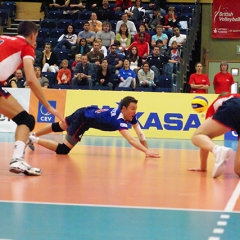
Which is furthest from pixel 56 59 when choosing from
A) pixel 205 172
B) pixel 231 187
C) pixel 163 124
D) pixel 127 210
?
pixel 127 210

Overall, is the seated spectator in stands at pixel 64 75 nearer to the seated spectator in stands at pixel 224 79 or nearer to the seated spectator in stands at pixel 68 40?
the seated spectator in stands at pixel 68 40

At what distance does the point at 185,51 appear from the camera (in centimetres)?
1867

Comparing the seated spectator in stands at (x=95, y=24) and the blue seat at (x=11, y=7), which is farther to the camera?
the blue seat at (x=11, y=7)

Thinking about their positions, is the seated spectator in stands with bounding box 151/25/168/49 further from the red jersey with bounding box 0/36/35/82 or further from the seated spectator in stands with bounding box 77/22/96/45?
the red jersey with bounding box 0/36/35/82

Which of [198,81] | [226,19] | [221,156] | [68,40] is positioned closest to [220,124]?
[221,156]

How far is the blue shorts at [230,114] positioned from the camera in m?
7.33

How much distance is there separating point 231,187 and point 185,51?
40.3 ft

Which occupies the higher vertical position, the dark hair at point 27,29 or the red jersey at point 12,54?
the dark hair at point 27,29

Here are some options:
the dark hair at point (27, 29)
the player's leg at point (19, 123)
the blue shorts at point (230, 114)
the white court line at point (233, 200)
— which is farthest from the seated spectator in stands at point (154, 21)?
the white court line at point (233, 200)

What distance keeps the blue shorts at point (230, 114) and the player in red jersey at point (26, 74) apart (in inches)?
75.4

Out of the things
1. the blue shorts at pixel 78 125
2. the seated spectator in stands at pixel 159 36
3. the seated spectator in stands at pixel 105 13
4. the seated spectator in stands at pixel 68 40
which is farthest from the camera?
the seated spectator in stands at pixel 105 13

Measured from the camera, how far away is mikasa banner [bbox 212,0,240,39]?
22656mm

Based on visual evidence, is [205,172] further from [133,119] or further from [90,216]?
[90,216]

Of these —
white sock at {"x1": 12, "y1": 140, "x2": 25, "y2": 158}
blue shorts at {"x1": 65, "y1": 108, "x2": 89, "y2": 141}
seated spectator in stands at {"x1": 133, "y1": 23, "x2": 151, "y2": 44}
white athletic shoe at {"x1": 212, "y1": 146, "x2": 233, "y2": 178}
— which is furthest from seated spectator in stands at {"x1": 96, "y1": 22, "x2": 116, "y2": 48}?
white athletic shoe at {"x1": 212, "y1": 146, "x2": 233, "y2": 178}
